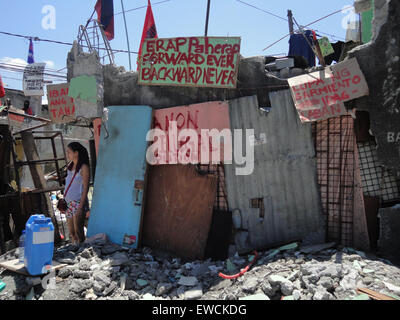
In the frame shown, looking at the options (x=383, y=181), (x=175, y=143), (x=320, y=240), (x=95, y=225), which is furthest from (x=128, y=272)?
(x=383, y=181)

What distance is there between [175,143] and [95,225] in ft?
7.21


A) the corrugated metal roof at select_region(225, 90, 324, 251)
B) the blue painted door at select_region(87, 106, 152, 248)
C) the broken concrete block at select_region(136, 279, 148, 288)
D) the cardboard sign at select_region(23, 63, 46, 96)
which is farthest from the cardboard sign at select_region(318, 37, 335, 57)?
the cardboard sign at select_region(23, 63, 46, 96)

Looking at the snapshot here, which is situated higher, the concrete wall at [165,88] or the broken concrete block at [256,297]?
the concrete wall at [165,88]

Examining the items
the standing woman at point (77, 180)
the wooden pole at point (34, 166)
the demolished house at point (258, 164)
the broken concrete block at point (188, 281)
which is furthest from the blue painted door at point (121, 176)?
the wooden pole at point (34, 166)

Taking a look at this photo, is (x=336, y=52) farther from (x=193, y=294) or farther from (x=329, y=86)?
(x=193, y=294)

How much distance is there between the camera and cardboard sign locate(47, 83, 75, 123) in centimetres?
695

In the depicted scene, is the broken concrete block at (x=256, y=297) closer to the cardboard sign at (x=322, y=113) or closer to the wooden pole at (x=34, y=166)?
the cardboard sign at (x=322, y=113)

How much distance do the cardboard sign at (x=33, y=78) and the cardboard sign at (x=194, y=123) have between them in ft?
30.4

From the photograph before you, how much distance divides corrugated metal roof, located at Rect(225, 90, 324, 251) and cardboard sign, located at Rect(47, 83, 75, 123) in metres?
3.60

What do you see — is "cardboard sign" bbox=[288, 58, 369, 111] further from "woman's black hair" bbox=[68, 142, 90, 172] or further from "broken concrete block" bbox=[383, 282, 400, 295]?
"woman's black hair" bbox=[68, 142, 90, 172]

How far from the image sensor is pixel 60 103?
705cm

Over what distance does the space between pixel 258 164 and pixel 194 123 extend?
1282 mm

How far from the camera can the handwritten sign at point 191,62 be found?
212 inches
